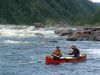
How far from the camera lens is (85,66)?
162 feet

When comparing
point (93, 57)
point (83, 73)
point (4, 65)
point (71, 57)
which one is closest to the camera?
point (83, 73)

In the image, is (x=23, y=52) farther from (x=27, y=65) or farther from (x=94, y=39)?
(x=94, y=39)

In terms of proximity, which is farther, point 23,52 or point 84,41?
point 84,41

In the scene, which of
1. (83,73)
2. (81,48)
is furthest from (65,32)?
(83,73)

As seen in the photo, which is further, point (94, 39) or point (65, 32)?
point (65, 32)

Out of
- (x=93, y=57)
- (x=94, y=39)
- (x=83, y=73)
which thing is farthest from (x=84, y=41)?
(x=83, y=73)

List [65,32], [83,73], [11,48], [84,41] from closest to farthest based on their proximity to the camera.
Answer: [83,73], [11,48], [84,41], [65,32]

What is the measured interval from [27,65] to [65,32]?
5260cm

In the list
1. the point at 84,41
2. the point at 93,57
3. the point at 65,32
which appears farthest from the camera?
the point at 65,32

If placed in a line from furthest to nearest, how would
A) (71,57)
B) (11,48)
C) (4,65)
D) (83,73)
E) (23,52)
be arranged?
(11,48)
(23,52)
(71,57)
(4,65)
(83,73)

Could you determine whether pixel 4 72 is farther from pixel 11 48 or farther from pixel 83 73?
pixel 11 48

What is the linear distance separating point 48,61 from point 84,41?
106 ft

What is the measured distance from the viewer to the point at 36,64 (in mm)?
49969

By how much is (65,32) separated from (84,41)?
1929 centimetres
